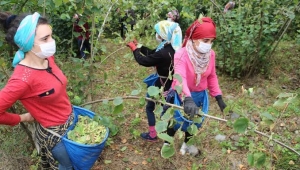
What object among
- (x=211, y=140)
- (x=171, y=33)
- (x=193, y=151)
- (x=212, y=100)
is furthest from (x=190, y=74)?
(x=212, y=100)

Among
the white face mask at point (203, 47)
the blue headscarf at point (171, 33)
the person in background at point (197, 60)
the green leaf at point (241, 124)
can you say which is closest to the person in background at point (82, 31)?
the blue headscarf at point (171, 33)

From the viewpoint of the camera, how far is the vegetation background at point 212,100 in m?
2.67

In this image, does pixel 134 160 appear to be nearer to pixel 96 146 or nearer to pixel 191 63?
pixel 96 146

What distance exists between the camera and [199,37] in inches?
94.1

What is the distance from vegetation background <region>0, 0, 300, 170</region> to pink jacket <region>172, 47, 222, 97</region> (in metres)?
0.33

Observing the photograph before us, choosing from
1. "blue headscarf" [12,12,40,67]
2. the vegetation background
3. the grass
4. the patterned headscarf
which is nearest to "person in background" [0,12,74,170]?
"blue headscarf" [12,12,40,67]

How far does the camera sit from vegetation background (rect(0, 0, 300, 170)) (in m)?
2.67

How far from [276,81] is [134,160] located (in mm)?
2797

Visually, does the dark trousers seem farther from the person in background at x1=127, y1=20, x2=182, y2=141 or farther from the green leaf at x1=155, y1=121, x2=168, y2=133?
the green leaf at x1=155, y1=121, x2=168, y2=133

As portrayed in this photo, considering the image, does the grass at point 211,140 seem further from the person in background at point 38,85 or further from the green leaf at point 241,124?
the green leaf at point 241,124

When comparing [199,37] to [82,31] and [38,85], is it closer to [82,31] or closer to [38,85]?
[38,85]

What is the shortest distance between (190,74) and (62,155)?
125 cm

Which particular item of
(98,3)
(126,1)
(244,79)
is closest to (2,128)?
(98,3)

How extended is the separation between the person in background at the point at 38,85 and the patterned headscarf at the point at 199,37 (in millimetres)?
1109
